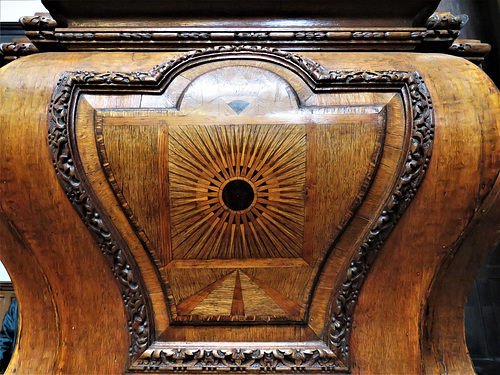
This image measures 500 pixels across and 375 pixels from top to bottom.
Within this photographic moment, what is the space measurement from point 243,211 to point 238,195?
0.9 inches

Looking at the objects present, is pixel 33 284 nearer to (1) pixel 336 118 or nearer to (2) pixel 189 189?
(2) pixel 189 189

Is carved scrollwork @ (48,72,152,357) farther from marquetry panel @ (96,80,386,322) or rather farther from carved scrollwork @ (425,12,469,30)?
carved scrollwork @ (425,12,469,30)

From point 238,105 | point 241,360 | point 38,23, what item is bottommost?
point 241,360

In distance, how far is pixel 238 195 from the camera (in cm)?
48

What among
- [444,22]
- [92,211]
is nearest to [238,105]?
[92,211]

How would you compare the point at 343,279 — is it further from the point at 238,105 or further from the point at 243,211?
the point at 238,105

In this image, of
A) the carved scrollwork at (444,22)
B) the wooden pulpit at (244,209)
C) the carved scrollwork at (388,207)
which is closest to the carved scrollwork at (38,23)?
the wooden pulpit at (244,209)

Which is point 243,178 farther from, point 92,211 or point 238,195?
point 92,211

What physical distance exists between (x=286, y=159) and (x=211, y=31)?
0.23 m

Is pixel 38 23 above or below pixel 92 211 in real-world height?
above

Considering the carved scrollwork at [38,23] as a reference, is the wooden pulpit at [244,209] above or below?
below

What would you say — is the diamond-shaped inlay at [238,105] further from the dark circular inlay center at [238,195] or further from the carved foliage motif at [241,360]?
the carved foliage motif at [241,360]

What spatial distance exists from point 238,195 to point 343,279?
20 centimetres

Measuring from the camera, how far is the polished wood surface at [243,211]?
0.47 m
